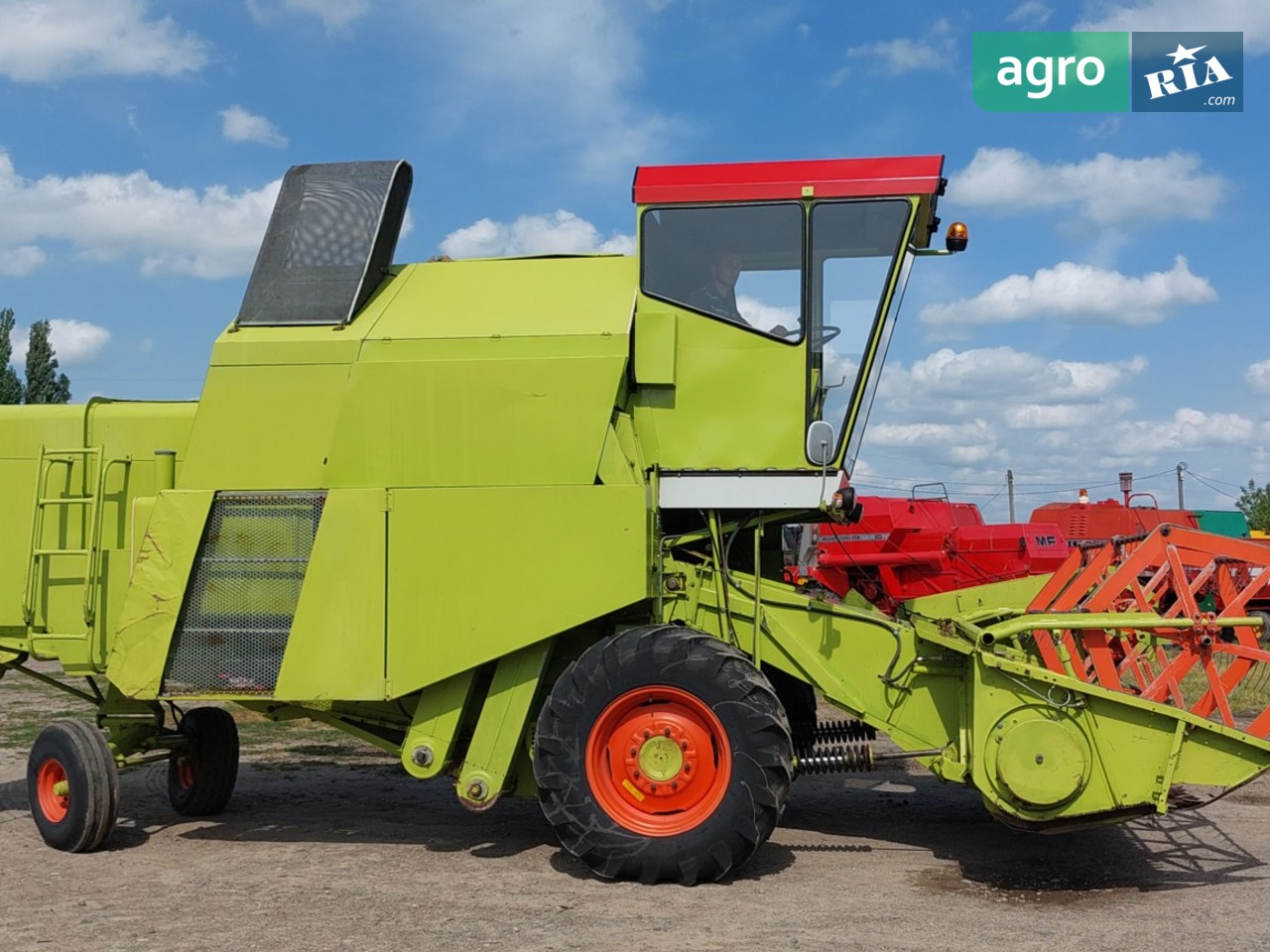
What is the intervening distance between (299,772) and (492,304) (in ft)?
16.0

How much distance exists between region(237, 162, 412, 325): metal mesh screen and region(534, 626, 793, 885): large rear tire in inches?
103

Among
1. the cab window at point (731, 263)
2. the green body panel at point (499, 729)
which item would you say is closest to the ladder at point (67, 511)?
the green body panel at point (499, 729)

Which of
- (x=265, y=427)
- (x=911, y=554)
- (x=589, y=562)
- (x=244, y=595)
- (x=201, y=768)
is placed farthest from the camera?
(x=911, y=554)

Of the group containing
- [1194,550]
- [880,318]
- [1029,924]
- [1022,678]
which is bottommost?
[1029,924]

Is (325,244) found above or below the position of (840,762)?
above

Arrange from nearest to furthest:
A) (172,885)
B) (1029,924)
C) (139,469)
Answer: (1029,924), (172,885), (139,469)

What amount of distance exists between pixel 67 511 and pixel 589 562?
3421mm

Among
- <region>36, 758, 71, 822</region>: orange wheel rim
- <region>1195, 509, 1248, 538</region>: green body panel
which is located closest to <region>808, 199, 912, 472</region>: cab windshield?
<region>36, 758, 71, 822</region>: orange wheel rim

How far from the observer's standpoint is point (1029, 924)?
5602 mm

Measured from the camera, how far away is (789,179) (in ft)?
23.0

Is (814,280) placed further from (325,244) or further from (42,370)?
(42,370)

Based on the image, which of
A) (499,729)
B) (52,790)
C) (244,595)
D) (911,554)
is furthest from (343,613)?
(911,554)

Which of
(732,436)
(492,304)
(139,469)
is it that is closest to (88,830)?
(139,469)

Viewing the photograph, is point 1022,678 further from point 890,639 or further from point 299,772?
point 299,772
